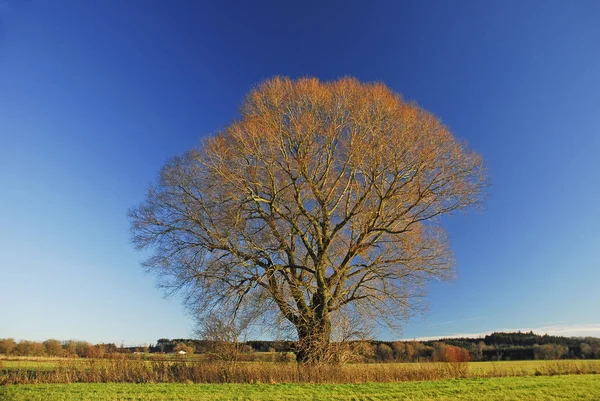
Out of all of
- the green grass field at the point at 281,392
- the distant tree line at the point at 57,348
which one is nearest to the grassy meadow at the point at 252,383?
the green grass field at the point at 281,392

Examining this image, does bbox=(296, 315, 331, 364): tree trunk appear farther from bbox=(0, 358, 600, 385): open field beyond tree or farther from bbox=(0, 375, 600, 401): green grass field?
bbox=(0, 375, 600, 401): green grass field

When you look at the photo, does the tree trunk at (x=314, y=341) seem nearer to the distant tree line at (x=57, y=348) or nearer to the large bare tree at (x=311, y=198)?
the large bare tree at (x=311, y=198)

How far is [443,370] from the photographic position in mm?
17797

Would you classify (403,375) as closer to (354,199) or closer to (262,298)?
(262,298)

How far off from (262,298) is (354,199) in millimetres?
5922

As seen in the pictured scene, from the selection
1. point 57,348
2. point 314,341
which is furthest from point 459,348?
point 57,348

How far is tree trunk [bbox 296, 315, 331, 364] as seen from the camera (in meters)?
16.0

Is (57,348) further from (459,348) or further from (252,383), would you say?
(459,348)

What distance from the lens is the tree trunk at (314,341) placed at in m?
16.0

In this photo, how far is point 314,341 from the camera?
16078 mm

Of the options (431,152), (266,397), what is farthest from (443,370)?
(266,397)

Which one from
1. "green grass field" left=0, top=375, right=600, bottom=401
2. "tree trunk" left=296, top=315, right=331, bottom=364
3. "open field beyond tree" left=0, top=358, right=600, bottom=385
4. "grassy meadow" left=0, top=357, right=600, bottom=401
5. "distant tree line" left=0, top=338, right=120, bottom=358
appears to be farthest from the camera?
"tree trunk" left=296, top=315, right=331, bottom=364

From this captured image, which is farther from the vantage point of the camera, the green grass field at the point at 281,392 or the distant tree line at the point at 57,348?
the distant tree line at the point at 57,348

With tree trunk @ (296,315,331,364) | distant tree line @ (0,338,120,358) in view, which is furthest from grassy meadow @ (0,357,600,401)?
tree trunk @ (296,315,331,364)
